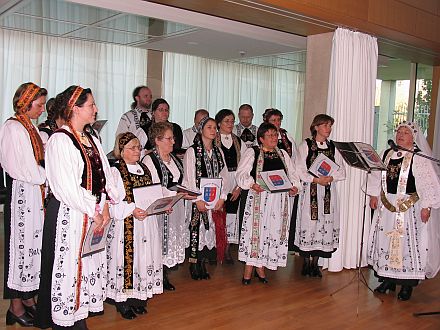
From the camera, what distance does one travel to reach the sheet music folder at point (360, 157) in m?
3.95

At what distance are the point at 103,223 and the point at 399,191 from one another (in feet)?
9.30

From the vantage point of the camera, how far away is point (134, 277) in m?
3.60

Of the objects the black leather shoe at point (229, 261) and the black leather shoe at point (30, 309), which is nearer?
the black leather shoe at point (30, 309)

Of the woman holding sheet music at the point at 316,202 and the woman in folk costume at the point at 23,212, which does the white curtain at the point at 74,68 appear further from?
the woman in folk costume at the point at 23,212

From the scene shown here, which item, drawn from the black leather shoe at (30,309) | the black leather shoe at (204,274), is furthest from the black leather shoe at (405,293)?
the black leather shoe at (30,309)

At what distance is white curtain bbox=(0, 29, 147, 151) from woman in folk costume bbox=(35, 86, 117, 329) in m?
4.63

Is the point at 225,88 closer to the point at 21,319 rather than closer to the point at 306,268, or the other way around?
the point at 306,268

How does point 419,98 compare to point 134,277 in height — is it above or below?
above

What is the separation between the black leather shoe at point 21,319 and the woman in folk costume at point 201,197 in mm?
1656

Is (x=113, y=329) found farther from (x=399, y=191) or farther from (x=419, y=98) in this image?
(x=419, y=98)

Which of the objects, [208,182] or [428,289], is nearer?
[208,182]

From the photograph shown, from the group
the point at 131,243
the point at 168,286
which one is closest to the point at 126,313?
the point at 131,243

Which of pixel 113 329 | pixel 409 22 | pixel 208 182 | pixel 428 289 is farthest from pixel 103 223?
pixel 409 22

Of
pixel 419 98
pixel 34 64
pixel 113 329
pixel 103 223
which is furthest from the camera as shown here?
pixel 419 98
